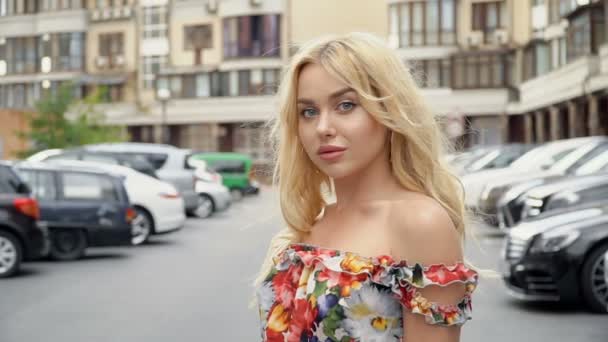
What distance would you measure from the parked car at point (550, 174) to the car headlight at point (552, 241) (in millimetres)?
6499

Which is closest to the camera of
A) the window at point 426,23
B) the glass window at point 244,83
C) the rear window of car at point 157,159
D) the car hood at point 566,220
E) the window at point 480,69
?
the car hood at point 566,220

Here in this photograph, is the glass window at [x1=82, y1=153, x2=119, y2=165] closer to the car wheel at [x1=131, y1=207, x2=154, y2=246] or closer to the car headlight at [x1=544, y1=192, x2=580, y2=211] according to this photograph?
the car wheel at [x1=131, y1=207, x2=154, y2=246]

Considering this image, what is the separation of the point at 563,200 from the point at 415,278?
1241 cm

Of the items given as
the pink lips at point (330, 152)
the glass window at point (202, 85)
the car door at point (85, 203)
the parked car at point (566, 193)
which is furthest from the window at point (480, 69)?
the pink lips at point (330, 152)

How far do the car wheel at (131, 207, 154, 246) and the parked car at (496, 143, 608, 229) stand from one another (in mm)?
6447

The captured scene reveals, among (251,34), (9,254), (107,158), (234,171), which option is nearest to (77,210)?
(9,254)

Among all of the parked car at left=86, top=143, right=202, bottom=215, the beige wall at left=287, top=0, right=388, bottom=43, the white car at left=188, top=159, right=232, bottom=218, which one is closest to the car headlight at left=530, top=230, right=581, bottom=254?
the parked car at left=86, top=143, right=202, bottom=215

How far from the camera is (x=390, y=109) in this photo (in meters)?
2.41

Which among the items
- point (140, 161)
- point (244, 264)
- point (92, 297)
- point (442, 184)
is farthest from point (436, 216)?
point (140, 161)

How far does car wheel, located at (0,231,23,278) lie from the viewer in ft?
43.9

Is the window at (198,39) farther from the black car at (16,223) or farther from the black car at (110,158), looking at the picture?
the black car at (16,223)

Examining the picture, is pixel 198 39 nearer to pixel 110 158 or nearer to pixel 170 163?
pixel 170 163

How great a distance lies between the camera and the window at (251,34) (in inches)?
2603

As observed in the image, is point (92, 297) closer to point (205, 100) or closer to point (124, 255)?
point (124, 255)
